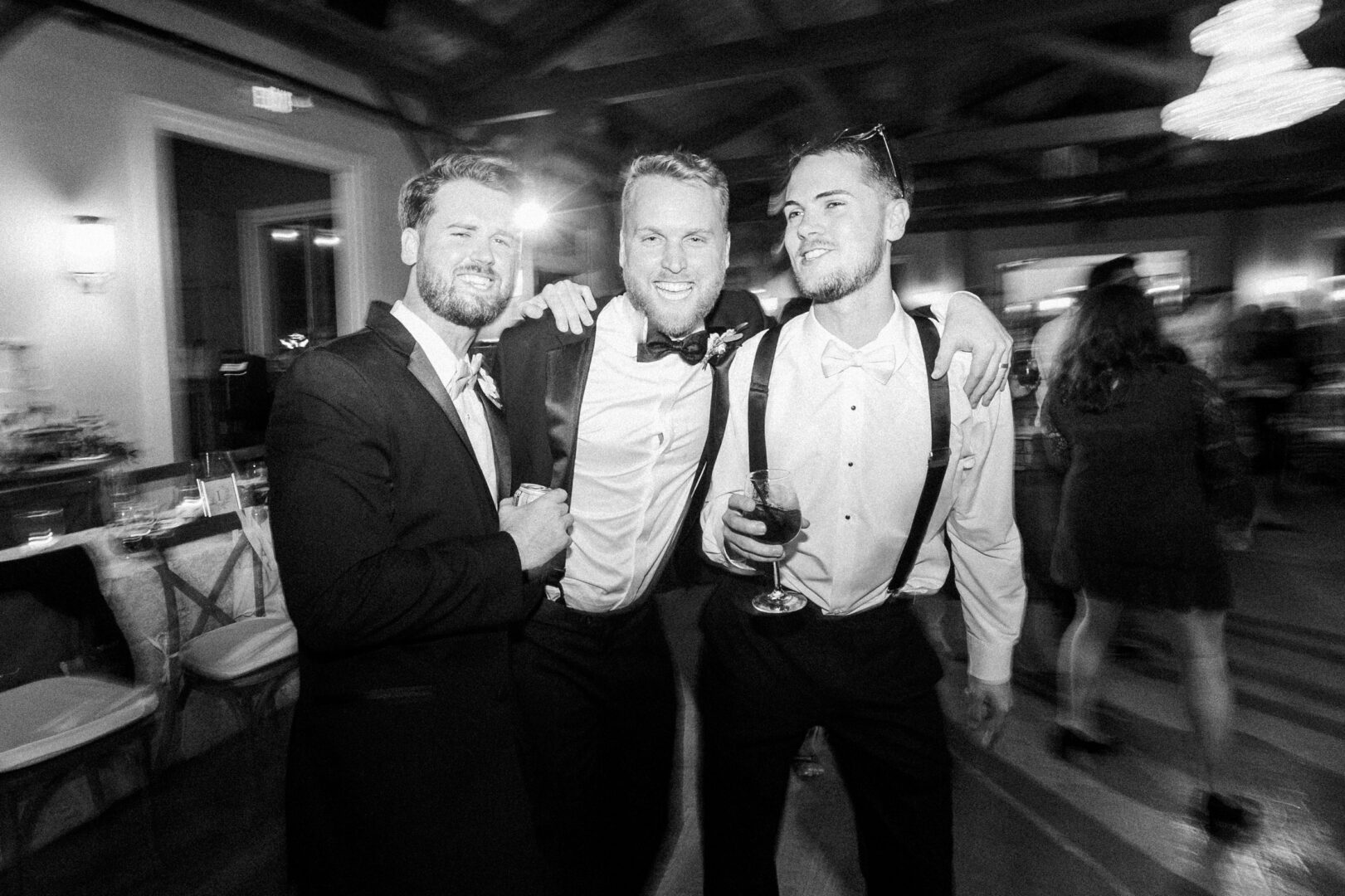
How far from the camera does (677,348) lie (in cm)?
174

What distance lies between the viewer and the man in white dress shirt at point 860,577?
148 centimetres

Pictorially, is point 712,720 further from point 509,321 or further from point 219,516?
point 219,516

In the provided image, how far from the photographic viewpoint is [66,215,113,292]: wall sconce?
416cm

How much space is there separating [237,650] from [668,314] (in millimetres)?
1906

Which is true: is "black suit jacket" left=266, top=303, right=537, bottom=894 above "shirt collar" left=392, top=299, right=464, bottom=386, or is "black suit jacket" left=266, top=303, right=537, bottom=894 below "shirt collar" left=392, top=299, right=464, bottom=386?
below

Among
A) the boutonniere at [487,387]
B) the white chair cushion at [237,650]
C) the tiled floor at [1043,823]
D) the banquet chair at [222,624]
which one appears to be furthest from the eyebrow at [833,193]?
the white chair cushion at [237,650]

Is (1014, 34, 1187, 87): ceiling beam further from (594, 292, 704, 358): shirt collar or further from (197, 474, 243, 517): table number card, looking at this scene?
(197, 474, 243, 517): table number card

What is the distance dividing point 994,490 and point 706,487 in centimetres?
62

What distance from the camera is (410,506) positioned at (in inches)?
46.3

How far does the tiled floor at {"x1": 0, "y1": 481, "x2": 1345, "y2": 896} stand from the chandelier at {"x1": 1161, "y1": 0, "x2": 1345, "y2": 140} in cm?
257

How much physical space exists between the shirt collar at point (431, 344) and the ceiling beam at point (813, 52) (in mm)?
4539

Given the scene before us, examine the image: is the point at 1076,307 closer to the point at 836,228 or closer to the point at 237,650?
the point at 836,228

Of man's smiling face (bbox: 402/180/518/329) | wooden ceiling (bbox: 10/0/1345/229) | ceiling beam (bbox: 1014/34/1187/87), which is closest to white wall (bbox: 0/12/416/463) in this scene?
wooden ceiling (bbox: 10/0/1345/229)

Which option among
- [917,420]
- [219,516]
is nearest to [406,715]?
[917,420]
